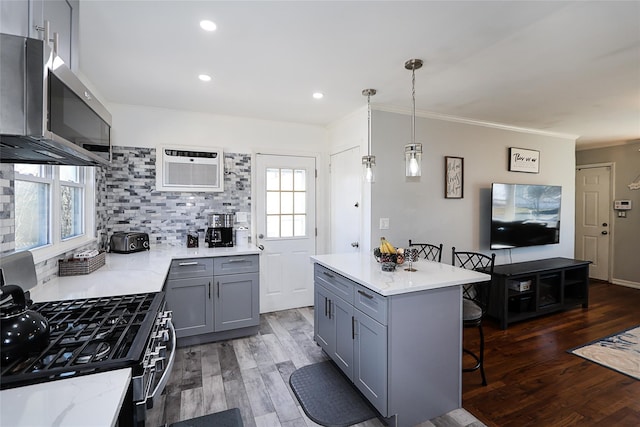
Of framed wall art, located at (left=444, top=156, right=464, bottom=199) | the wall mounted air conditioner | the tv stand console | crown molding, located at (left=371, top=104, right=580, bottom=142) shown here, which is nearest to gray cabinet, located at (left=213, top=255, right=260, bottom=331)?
the wall mounted air conditioner

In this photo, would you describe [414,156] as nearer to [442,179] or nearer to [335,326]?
[335,326]

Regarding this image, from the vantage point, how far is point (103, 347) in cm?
112

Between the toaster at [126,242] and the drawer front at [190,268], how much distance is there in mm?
516

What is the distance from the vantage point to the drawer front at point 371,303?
6.03 feet

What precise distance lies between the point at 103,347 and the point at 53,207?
1.58 m

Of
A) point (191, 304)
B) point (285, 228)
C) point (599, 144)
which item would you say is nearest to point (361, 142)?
point (285, 228)

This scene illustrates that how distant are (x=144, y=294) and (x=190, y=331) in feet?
4.59

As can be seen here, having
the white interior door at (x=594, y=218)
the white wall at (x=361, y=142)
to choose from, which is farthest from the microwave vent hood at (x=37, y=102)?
the white interior door at (x=594, y=218)

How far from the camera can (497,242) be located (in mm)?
3877

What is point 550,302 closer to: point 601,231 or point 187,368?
point 601,231

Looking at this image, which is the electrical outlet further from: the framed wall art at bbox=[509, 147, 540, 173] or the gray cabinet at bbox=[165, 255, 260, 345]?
the framed wall art at bbox=[509, 147, 540, 173]

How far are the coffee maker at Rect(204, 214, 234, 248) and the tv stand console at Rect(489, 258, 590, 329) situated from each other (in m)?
3.03

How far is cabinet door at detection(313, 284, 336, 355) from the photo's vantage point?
8.23ft

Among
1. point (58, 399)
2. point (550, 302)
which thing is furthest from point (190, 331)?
point (550, 302)
